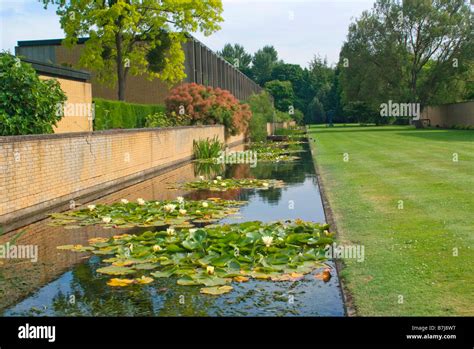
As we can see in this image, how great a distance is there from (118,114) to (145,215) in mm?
15228

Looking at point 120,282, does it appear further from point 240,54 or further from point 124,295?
point 240,54

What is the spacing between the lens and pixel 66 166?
1360 centimetres

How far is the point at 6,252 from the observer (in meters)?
8.48

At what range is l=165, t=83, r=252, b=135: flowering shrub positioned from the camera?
3262cm

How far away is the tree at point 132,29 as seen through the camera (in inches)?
1248

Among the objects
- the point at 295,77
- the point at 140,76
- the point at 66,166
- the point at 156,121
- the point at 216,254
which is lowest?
the point at 216,254

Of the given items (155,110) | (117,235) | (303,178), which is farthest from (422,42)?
(117,235)

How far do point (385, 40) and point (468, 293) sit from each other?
59.3 m

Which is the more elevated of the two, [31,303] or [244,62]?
[244,62]

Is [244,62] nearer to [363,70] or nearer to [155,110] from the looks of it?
[363,70]

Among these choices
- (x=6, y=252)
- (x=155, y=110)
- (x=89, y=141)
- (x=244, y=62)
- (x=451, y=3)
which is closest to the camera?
(x=6, y=252)

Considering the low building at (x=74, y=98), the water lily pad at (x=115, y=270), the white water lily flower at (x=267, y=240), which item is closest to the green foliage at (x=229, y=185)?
the low building at (x=74, y=98)

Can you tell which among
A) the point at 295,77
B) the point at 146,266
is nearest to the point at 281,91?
the point at 295,77

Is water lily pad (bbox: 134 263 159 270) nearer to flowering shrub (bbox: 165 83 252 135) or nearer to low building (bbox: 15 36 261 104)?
flowering shrub (bbox: 165 83 252 135)
